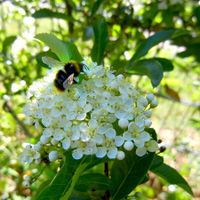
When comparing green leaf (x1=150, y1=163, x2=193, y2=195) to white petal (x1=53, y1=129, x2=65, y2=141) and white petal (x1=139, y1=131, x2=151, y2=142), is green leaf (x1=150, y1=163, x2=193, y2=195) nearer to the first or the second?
white petal (x1=139, y1=131, x2=151, y2=142)

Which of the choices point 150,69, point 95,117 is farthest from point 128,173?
point 150,69

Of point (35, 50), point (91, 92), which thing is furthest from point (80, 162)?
point (35, 50)

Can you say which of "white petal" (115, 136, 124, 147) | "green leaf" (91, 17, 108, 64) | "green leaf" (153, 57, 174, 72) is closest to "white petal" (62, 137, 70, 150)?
"white petal" (115, 136, 124, 147)

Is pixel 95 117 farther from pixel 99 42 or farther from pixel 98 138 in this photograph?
pixel 99 42

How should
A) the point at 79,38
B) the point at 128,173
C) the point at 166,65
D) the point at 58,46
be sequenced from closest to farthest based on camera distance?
the point at 128,173, the point at 58,46, the point at 166,65, the point at 79,38

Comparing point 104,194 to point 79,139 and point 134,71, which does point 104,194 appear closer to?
point 79,139

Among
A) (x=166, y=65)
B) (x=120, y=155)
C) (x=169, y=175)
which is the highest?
(x=166, y=65)
